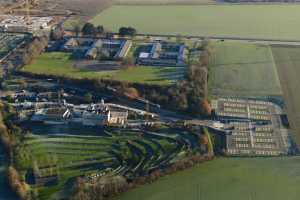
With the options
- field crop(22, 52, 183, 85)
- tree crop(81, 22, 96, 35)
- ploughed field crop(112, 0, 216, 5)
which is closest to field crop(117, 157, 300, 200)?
field crop(22, 52, 183, 85)

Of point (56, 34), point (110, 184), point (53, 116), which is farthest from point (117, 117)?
point (56, 34)

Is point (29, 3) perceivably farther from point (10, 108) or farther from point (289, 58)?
point (289, 58)

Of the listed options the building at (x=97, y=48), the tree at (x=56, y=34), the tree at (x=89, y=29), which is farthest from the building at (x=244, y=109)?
the tree at (x=56, y=34)

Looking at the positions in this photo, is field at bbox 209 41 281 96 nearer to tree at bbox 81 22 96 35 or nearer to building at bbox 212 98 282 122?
building at bbox 212 98 282 122

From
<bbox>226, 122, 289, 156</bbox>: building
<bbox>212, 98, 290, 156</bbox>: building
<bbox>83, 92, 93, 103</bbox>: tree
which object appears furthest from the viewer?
<bbox>83, 92, 93, 103</bbox>: tree

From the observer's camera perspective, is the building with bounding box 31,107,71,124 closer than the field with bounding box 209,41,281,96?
Yes

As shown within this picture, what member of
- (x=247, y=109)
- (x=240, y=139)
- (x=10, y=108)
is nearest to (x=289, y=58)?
(x=247, y=109)

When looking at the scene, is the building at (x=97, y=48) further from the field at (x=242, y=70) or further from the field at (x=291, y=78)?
the field at (x=291, y=78)

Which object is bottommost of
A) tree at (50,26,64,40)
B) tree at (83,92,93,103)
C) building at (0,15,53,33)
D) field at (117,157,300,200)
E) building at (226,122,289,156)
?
field at (117,157,300,200)
